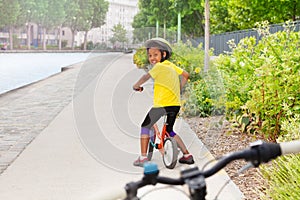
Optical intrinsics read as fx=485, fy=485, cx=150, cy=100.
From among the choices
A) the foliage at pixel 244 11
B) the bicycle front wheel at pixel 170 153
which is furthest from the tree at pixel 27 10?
the bicycle front wheel at pixel 170 153

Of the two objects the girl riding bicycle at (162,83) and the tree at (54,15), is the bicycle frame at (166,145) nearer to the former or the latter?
the girl riding bicycle at (162,83)

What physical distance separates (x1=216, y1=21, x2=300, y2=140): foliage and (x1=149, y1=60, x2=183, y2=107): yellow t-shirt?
130 cm

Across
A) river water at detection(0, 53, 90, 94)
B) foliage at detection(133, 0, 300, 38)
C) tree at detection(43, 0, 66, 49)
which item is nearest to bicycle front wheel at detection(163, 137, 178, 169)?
river water at detection(0, 53, 90, 94)

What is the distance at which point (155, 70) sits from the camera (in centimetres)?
496

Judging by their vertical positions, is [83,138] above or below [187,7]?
below

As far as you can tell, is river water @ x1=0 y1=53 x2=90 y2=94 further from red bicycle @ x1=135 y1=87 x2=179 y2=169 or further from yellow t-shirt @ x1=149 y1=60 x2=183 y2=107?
yellow t-shirt @ x1=149 y1=60 x2=183 y2=107

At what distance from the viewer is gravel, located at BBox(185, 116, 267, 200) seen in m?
4.59

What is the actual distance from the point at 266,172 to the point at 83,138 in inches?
150

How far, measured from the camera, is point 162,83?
5082 millimetres

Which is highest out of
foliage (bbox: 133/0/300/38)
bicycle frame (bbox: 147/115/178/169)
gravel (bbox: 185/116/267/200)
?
foliage (bbox: 133/0/300/38)

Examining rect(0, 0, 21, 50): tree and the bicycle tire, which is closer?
the bicycle tire

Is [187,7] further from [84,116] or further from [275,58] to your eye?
[275,58]

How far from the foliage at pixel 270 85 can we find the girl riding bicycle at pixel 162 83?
1209mm

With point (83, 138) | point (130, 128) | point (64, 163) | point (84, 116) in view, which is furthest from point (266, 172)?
point (84, 116)
